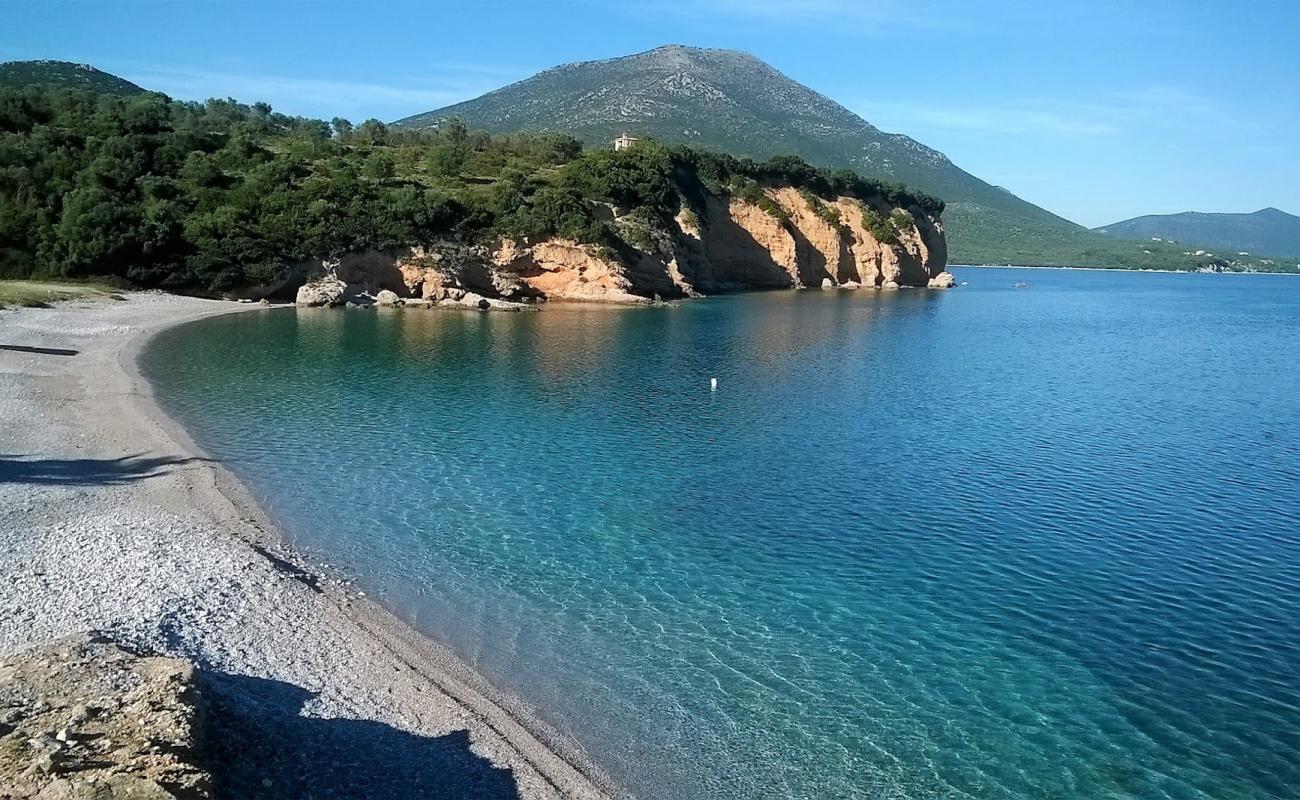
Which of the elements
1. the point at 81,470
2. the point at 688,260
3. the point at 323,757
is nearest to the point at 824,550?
the point at 323,757

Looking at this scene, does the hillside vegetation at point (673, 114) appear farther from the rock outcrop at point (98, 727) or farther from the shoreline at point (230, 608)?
the rock outcrop at point (98, 727)

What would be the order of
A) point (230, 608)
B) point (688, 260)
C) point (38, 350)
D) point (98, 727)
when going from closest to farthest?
point (98, 727), point (230, 608), point (38, 350), point (688, 260)

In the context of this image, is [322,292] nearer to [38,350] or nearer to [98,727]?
[38,350]

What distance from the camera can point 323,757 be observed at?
873 cm

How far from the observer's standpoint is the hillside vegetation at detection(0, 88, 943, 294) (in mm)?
52250

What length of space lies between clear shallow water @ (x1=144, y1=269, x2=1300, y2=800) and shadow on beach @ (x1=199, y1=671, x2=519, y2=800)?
5.05ft

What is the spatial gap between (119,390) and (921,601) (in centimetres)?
→ 2537

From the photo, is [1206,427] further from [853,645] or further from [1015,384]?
[853,645]

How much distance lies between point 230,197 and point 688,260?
38.4 m

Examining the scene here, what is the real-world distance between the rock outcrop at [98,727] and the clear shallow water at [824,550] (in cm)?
430

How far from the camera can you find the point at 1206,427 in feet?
90.2

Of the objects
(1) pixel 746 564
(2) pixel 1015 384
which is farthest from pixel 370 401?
(2) pixel 1015 384

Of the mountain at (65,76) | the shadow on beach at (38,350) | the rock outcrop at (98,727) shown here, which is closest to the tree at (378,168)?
the shadow on beach at (38,350)

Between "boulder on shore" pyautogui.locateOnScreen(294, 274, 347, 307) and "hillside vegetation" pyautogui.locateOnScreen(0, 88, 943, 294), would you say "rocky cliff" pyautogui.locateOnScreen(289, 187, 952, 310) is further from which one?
"hillside vegetation" pyautogui.locateOnScreen(0, 88, 943, 294)
